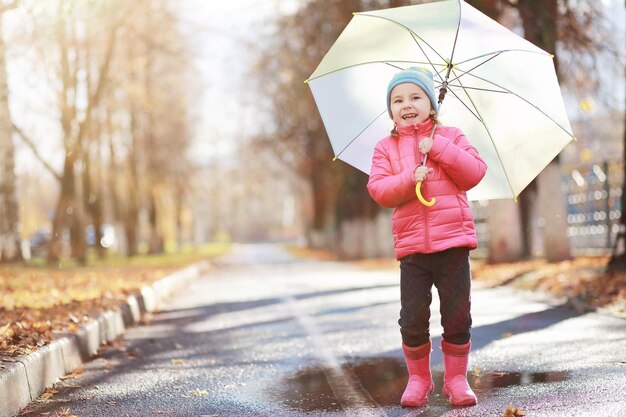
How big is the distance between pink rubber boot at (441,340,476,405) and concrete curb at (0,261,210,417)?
2555 millimetres

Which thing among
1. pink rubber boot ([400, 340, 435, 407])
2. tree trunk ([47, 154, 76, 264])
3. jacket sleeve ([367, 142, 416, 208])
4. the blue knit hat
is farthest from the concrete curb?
tree trunk ([47, 154, 76, 264])

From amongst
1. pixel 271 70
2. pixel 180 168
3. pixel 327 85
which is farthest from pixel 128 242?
pixel 327 85

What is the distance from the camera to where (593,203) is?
763 inches

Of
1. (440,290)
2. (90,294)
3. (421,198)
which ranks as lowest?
(90,294)

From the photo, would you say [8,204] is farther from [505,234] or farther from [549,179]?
[549,179]

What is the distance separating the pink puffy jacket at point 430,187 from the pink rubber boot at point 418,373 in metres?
0.59

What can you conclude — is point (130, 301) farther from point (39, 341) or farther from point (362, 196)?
point (362, 196)

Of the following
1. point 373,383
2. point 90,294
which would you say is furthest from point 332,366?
point 90,294

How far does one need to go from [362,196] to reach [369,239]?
1.49 meters

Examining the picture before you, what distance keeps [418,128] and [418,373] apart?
1428 mm

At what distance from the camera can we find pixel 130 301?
11.1 metres

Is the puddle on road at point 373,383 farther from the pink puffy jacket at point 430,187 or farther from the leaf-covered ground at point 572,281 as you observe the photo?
the leaf-covered ground at point 572,281

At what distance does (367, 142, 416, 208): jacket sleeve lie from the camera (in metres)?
4.79

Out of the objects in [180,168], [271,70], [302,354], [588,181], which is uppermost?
[271,70]
